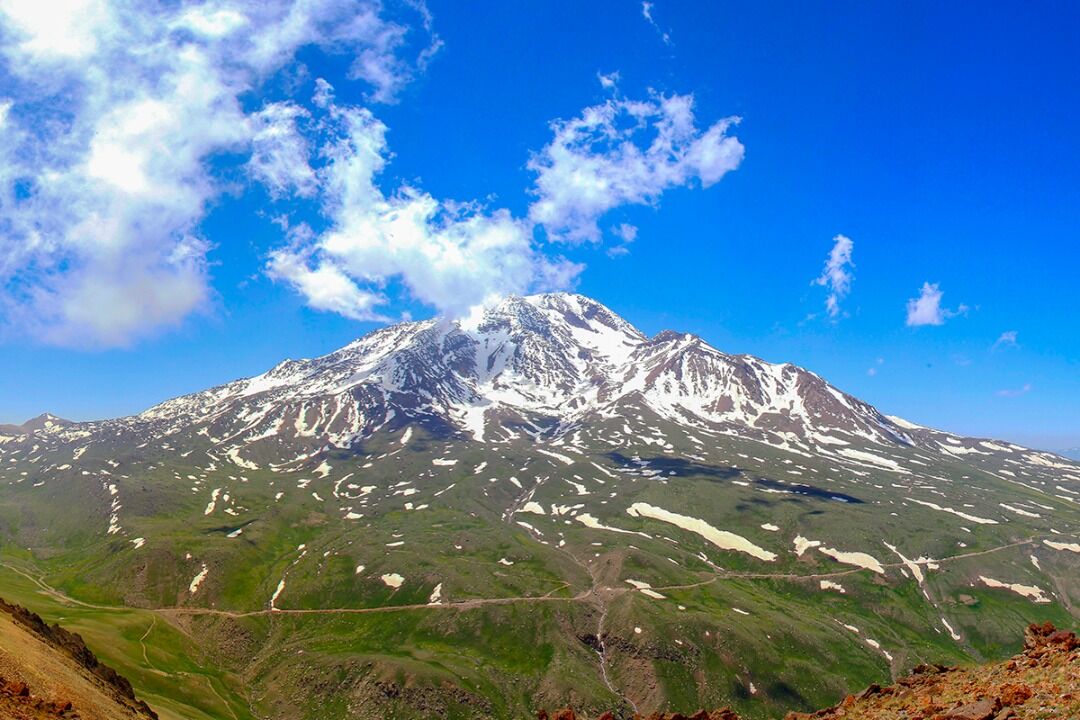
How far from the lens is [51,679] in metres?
35.3

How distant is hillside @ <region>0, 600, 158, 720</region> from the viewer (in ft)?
98.8

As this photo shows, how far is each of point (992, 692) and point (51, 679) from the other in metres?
55.3

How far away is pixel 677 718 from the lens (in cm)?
4369

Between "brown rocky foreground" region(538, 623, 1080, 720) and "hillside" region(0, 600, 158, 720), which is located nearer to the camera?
"brown rocky foreground" region(538, 623, 1080, 720)

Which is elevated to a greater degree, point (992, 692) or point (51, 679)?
point (992, 692)

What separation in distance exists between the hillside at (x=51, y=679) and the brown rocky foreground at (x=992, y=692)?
39031mm

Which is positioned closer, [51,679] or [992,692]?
[992,692]

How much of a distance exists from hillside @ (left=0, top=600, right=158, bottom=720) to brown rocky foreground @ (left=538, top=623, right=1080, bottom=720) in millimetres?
39031

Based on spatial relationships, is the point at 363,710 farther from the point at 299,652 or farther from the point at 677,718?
the point at 677,718

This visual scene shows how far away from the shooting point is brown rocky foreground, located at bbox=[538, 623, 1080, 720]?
84.5 feet

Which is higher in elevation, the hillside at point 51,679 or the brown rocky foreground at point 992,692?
the brown rocky foreground at point 992,692

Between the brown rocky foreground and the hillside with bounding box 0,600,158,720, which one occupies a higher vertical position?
the brown rocky foreground

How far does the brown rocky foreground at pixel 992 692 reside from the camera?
1014 inches

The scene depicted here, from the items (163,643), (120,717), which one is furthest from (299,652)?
(120,717)
